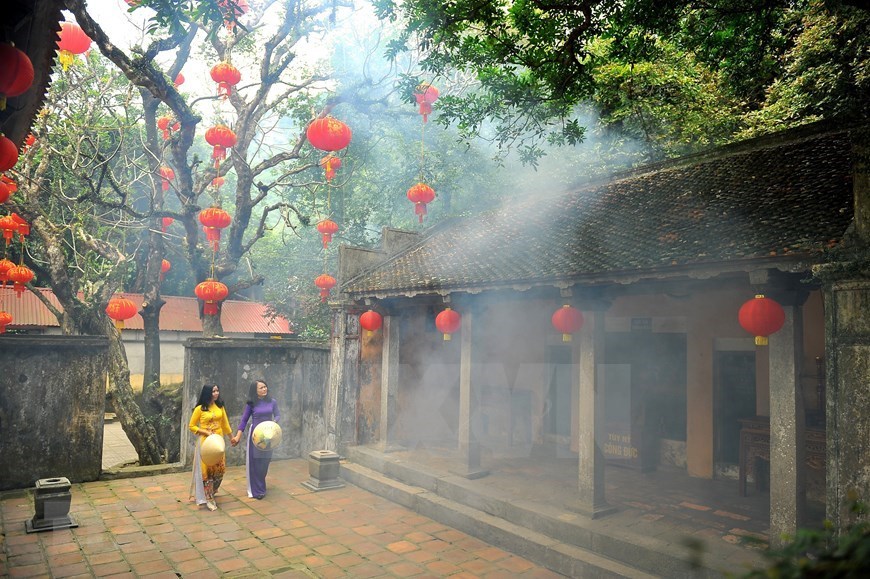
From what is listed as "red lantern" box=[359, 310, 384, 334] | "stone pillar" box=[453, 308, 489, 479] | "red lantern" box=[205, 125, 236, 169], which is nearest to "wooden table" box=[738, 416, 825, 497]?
"stone pillar" box=[453, 308, 489, 479]

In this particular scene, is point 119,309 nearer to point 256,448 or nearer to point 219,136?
point 219,136

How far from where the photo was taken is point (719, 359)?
9.32m

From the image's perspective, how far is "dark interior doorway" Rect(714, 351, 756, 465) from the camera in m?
9.04

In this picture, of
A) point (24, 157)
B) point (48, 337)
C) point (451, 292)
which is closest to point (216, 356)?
point (48, 337)

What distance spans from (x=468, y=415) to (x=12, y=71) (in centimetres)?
751

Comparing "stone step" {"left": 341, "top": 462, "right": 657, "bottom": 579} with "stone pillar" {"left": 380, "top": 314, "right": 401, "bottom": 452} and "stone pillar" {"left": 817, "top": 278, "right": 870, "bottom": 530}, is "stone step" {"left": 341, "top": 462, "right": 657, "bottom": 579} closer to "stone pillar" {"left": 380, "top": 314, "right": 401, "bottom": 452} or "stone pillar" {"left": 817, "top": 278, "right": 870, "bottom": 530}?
"stone pillar" {"left": 380, "top": 314, "right": 401, "bottom": 452}

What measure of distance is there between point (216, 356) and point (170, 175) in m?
7.01

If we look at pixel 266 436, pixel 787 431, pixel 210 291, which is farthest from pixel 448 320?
pixel 210 291

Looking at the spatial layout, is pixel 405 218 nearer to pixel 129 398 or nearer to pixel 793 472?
pixel 129 398

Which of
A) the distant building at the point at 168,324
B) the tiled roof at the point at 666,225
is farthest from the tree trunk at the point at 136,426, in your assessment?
the distant building at the point at 168,324

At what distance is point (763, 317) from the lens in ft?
17.9

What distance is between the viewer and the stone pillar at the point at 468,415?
9.27m

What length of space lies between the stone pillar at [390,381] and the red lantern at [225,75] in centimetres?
552

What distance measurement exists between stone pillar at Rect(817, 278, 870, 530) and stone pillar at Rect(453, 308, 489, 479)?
17.1 ft
